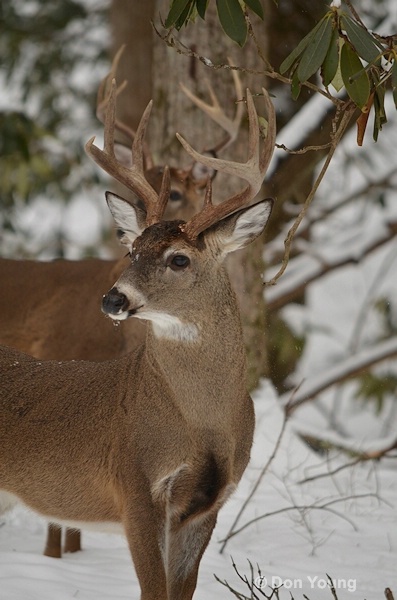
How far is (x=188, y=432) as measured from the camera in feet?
15.9

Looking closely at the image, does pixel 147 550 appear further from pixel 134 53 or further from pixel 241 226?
pixel 134 53

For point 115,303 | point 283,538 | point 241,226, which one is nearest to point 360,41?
point 241,226

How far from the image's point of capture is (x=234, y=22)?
4.29m

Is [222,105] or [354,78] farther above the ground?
[222,105]

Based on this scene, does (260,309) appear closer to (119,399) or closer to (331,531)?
(331,531)

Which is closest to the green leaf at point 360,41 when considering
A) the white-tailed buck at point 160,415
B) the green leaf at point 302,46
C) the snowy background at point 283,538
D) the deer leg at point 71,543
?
the green leaf at point 302,46

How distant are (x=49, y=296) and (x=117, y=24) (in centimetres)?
510

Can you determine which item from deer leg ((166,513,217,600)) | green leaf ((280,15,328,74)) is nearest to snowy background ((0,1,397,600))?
deer leg ((166,513,217,600))

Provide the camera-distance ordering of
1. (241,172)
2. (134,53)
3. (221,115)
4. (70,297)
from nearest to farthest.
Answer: (241,172), (221,115), (70,297), (134,53)

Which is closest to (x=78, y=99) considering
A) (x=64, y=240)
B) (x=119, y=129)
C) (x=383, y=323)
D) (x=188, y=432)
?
(x=64, y=240)

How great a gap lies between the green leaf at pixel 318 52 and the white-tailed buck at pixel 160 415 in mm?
708

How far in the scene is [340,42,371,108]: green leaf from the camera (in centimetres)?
421

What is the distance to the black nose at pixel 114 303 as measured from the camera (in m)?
4.63

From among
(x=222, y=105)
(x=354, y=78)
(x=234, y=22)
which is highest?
(x=222, y=105)
